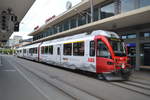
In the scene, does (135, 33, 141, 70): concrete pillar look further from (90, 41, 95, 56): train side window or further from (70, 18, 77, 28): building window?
(70, 18, 77, 28): building window

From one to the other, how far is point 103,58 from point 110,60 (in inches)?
18.2

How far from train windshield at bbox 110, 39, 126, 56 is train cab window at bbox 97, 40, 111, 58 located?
21.7 inches

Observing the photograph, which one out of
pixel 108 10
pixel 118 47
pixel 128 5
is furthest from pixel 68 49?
pixel 108 10

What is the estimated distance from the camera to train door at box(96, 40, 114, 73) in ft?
38.6

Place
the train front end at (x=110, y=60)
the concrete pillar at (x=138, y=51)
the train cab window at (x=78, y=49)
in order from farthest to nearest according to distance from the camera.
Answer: the concrete pillar at (x=138, y=51) < the train cab window at (x=78, y=49) < the train front end at (x=110, y=60)

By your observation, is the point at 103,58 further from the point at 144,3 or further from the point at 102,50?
the point at 144,3

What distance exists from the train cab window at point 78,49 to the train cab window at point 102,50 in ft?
7.39

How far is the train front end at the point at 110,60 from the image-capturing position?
11.8 m

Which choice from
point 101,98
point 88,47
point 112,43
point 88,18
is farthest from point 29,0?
point 88,18

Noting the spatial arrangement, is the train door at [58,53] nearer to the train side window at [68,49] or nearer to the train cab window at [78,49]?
the train side window at [68,49]

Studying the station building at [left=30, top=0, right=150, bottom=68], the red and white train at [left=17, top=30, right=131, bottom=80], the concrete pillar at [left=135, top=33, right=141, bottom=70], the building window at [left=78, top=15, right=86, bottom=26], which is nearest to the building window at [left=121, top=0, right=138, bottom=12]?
the station building at [left=30, top=0, right=150, bottom=68]

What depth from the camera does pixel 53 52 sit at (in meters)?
21.2

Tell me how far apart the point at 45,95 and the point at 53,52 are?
13.7 metres

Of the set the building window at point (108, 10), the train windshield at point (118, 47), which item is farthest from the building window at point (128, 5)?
the train windshield at point (118, 47)
